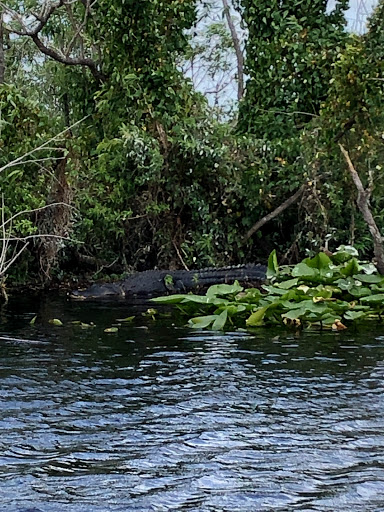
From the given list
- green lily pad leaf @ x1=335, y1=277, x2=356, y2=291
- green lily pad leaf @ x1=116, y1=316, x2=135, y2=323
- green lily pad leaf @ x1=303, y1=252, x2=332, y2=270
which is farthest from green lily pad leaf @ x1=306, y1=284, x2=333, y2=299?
green lily pad leaf @ x1=116, y1=316, x2=135, y2=323

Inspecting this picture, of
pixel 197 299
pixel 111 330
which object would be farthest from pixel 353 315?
pixel 111 330

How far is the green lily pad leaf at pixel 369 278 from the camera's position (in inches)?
330

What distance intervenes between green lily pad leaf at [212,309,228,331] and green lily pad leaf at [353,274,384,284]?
1752 mm

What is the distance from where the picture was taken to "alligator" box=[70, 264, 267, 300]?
36.1 ft

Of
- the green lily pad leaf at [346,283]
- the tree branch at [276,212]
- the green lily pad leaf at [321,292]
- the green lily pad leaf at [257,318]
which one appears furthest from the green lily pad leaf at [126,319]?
the tree branch at [276,212]

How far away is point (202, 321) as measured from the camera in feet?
25.5

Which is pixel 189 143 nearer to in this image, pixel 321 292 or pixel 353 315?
pixel 321 292

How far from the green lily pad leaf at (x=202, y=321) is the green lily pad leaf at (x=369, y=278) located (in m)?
1.82

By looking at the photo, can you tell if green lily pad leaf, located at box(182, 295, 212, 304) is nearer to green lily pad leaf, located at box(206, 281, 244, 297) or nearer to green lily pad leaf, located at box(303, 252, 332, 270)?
green lily pad leaf, located at box(206, 281, 244, 297)

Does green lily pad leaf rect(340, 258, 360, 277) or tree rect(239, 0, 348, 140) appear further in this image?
tree rect(239, 0, 348, 140)

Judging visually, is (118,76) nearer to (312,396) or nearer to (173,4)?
(173,4)

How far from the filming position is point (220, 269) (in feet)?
37.4

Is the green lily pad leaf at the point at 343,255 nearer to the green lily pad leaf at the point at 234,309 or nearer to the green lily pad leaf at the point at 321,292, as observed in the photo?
the green lily pad leaf at the point at 321,292

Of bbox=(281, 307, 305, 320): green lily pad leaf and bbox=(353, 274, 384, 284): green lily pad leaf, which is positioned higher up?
bbox=(353, 274, 384, 284): green lily pad leaf
